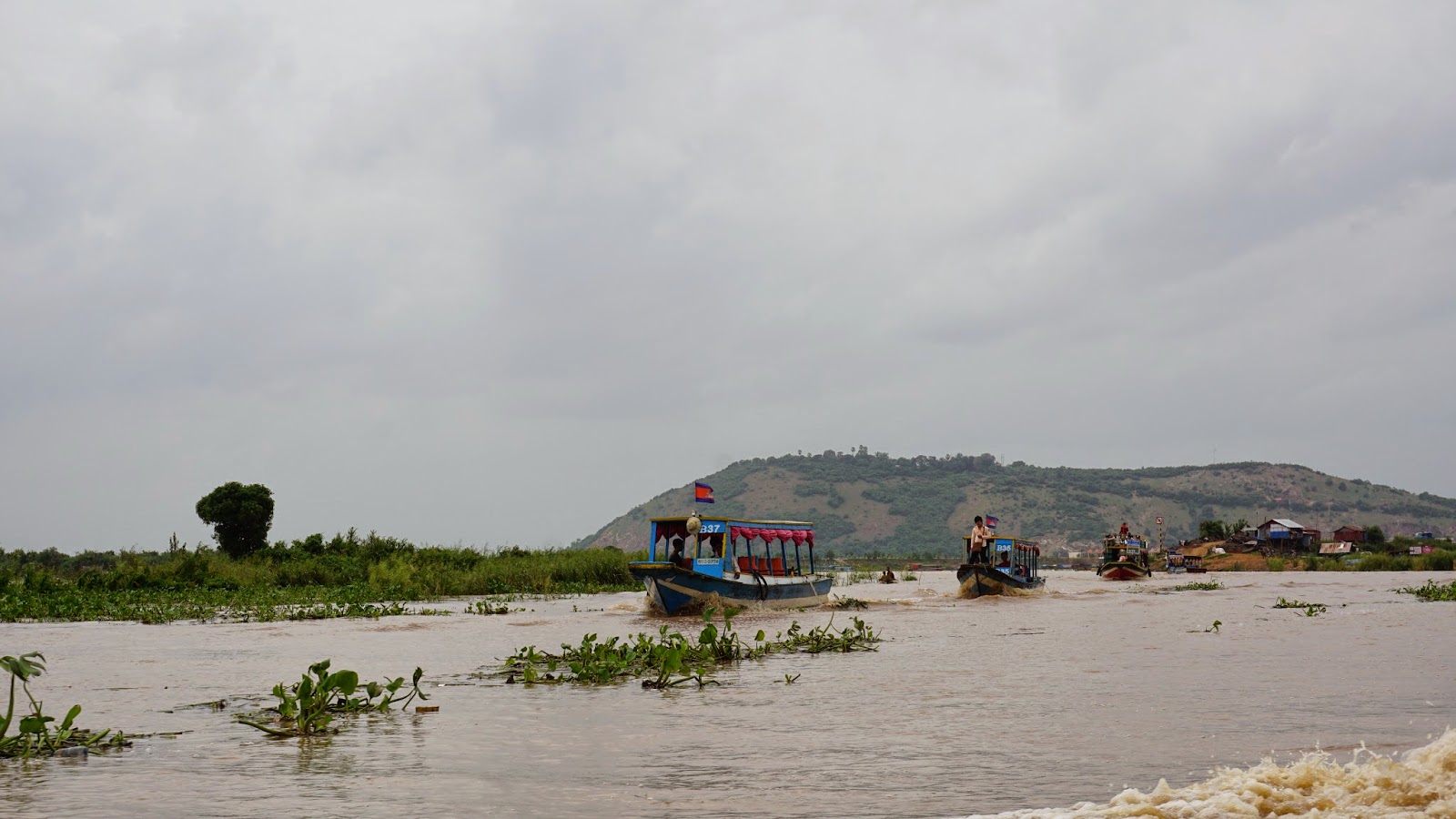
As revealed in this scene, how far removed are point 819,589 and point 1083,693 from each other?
1886 centimetres

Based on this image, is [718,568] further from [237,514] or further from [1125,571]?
[1125,571]

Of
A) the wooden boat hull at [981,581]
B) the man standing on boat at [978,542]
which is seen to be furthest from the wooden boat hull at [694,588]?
the wooden boat hull at [981,581]

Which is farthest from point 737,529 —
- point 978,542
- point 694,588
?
point 978,542

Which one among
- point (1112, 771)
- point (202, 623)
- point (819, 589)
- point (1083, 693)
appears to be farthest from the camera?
point (819, 589)

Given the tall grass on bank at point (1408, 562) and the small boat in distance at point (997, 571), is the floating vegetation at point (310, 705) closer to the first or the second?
the small boat in distance at point (997, 571)

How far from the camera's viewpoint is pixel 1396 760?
23.0 ft

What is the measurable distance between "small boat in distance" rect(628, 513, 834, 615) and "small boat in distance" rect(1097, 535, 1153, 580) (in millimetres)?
35217

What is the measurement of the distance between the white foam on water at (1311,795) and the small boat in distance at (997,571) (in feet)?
95.9

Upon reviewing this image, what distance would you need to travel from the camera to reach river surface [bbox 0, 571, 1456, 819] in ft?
20.1

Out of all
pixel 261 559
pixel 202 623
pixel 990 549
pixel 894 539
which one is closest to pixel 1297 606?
pixel 990 549

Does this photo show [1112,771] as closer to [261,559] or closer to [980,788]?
[980,788]

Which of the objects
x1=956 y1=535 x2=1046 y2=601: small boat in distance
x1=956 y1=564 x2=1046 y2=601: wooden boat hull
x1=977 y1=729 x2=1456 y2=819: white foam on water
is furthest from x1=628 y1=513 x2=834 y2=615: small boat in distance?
x1=977 y1=729 x2=1456 y2=819: white foam on water

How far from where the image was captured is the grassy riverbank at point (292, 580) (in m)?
25.4

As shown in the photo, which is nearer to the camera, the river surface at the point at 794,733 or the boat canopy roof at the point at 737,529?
the river surface at the point at 794,733
